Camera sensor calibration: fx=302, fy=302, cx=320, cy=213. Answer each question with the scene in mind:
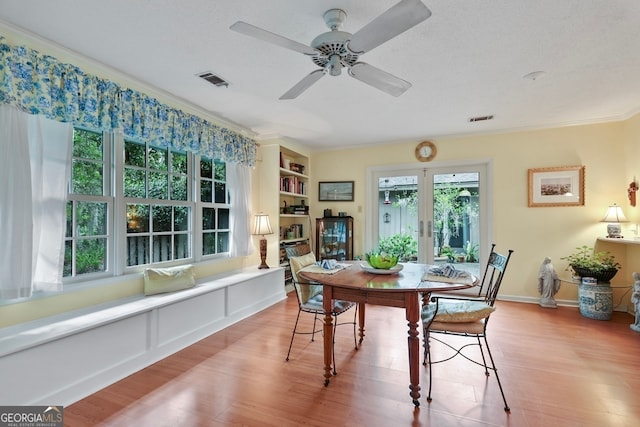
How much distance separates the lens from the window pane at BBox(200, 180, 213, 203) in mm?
3703

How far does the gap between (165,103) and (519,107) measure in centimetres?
384

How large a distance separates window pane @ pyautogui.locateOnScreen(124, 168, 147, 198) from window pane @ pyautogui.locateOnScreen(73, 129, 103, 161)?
0.93 feet

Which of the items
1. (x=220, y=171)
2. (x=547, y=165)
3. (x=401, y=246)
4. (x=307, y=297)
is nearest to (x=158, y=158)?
(x=220, y=171)

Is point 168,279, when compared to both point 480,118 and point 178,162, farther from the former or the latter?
point 480,118

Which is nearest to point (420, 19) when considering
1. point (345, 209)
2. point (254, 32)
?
point (254, 32)

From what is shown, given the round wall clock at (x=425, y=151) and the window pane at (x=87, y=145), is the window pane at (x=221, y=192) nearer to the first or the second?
the window pane at (x=87, y=145)

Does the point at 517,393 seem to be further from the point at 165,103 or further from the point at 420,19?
the point at 165,103

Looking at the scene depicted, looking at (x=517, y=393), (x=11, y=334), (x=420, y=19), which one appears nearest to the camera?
(x=420, y=19)

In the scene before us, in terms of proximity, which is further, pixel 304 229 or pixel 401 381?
pixel 304 229

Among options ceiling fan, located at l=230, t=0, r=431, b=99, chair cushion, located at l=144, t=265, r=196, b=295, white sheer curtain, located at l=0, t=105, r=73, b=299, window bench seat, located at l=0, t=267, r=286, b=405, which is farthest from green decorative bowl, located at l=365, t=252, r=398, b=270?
white sheer curtain, located at l=0, t=105, r=73, b=299

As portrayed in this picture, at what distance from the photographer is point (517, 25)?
195 centimetres

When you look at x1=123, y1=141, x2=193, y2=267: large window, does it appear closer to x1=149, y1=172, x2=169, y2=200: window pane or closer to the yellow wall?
x1=149, y1=172, x2=169, y2=200: window pane

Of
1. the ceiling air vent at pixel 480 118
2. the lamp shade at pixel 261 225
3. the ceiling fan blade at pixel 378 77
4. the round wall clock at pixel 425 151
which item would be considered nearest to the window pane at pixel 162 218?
the lamp shade at pixel 261 225

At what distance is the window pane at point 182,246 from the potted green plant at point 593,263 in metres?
4.66
